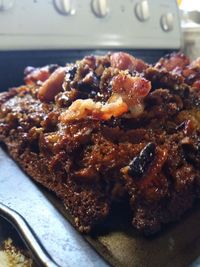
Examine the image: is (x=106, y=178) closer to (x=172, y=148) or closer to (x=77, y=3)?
(x=172, y=148)

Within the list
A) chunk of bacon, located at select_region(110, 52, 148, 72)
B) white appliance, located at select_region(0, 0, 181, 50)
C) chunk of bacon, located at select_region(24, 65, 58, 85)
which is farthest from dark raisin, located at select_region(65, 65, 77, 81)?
white appliance, located at select_region(0, 0, 181, 50)

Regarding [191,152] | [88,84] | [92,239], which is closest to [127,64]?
[88,84]

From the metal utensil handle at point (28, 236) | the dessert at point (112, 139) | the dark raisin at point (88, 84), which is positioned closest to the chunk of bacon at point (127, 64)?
the dessert at point (112, 139)

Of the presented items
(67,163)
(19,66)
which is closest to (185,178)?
(67,163)

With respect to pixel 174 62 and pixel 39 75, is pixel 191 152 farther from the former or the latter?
pixel 39 75

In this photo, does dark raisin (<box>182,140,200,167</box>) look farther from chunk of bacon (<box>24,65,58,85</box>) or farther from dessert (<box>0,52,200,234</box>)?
chunk of bacon (<box>24,65,58,85</box>)

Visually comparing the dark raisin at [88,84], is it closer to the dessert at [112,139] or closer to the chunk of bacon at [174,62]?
the dessert at [112,139]
